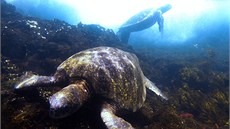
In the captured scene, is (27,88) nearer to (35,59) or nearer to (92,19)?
(35,59)

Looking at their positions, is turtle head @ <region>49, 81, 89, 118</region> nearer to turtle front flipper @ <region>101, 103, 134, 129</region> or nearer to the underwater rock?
the underwater rock

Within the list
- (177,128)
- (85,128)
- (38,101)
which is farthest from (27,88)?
(177,128)

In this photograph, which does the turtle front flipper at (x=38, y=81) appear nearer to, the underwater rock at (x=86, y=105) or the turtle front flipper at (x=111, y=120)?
the underwater rock at (x=86, y=105)

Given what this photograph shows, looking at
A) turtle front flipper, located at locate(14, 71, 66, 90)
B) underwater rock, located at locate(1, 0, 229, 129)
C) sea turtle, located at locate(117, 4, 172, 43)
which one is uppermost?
turtle front flipper, located at locate(14, 71, 66, 90)

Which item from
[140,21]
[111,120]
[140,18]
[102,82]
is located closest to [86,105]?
[102,82]

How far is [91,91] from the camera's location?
4.80 metres

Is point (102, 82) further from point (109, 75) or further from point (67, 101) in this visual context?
point (67, 101)

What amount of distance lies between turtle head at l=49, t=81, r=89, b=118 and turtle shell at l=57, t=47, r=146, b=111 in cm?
45

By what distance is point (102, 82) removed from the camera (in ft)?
16.1

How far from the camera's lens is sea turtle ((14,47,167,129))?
4.24 m

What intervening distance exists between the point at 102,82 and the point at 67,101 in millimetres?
1166

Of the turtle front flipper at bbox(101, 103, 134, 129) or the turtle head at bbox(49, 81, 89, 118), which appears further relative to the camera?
the turtle front flipper at bbox(101, 103, 134, 129)

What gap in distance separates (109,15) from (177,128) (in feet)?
137

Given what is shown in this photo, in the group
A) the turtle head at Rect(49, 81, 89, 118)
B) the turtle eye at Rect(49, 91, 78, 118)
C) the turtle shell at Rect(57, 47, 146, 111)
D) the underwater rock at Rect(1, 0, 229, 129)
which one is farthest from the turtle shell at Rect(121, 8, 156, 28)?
the turtle eye at Rect(49, 91, 78, 118)
